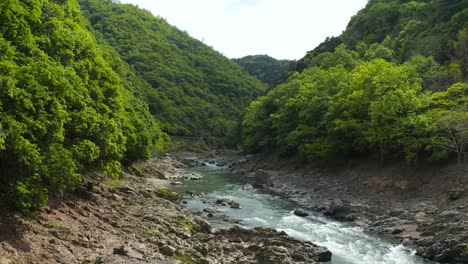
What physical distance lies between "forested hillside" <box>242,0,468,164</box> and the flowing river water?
14128 mm

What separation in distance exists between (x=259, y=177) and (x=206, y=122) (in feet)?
284

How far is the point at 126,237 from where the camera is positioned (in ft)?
82.1

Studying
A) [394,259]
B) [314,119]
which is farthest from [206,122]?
[394,259]

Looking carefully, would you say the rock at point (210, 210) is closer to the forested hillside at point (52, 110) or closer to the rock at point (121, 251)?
the forested hillside at point (52, 110)

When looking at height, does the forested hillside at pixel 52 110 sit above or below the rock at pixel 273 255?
above

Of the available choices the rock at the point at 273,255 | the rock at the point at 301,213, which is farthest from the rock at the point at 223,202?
the rock at the point at 273,255

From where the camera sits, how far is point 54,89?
2131 cm

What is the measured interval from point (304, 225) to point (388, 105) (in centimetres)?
1978

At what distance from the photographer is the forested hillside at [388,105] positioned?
4481cm

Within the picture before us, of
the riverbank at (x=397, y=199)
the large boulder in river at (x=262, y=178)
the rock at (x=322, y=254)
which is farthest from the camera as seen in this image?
the large boulder in river at (x=262, y=178)

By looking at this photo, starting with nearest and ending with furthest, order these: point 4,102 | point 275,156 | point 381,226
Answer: point 4,102 → point 381,226 → point 275,156

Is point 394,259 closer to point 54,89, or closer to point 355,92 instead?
point 54,89

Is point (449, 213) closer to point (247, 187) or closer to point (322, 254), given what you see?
point (322, 254)

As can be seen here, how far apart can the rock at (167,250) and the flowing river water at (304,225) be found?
35.3ft
